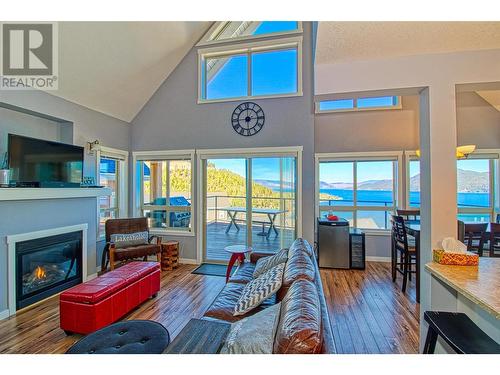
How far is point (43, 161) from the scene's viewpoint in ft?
10.8

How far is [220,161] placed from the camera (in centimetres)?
489

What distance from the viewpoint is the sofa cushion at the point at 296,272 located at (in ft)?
6.51

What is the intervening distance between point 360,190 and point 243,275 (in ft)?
11.0

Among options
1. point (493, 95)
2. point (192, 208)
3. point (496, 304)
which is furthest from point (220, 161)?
point (493, 95)

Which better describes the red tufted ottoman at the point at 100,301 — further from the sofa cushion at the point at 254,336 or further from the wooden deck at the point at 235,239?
the wooden deck at the point at 235,239

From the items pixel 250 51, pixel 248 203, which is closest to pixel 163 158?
pixel 248 203

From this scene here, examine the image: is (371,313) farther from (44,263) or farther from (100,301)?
(44,263)

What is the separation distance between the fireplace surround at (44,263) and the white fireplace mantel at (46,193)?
0.46m

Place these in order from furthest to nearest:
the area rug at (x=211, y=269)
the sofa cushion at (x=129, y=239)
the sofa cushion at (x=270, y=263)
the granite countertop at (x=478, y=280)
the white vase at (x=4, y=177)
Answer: the area rug at (x=211, y=269), the sofa cushion at (x=129, y=239), the white vase at (x=4, y=177), the sofa cushion at (x=270, y=263), the granite countertop at (x=478, y=280)

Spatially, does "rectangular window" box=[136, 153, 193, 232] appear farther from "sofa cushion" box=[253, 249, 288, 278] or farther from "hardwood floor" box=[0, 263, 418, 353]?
"sofa cushion" box=[253, 249, 288, 278]

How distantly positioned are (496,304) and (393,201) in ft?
13.4

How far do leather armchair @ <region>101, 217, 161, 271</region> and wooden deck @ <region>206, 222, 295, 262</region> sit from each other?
3.37 feet

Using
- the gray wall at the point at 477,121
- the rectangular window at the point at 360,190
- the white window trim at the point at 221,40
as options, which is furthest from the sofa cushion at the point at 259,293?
the gray wall at the point at 477,121
